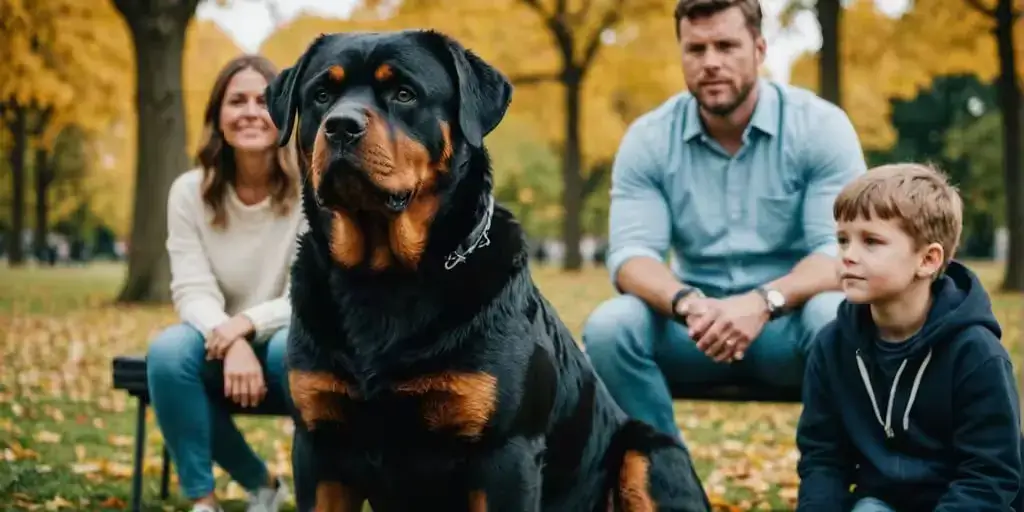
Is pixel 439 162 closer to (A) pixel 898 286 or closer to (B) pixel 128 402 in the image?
(A) pixel 898 286

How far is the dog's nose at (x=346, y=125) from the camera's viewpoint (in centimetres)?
270

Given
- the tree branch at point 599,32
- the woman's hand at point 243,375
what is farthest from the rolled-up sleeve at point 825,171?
the tree branch at point 599,32

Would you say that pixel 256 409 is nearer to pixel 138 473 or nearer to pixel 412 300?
pixel 138 473

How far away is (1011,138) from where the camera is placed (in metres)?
16.6

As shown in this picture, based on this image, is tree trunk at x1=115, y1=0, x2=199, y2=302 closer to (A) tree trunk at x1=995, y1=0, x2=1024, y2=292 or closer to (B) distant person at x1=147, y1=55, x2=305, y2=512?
(B) distant person at x1=147, y1=55, x2=305, y2=512

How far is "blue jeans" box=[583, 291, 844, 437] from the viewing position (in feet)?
12.6

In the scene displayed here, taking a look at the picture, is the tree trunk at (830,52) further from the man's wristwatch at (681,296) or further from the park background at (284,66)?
the man's wristwatch at (681,296)

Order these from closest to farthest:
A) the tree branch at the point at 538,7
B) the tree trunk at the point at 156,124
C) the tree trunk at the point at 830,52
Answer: the tree trunk at the point at 830,52
the tree trunk at the point at 156,124
the tree branch at the point at 538,7

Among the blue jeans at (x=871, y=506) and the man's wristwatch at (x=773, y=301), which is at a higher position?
the man's wristwatch at (x=773, y=301)

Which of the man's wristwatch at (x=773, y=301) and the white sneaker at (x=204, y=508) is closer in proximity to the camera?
the man's wristwatch at (x=773, y=301)

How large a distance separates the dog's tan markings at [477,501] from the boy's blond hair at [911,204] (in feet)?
4.07

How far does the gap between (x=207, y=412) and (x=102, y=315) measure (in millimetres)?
9748

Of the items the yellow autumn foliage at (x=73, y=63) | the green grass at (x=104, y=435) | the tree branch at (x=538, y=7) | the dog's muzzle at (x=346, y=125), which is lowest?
the green grass at (x=104, y=435)

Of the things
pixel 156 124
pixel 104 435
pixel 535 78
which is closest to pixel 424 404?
pixel 104 435
